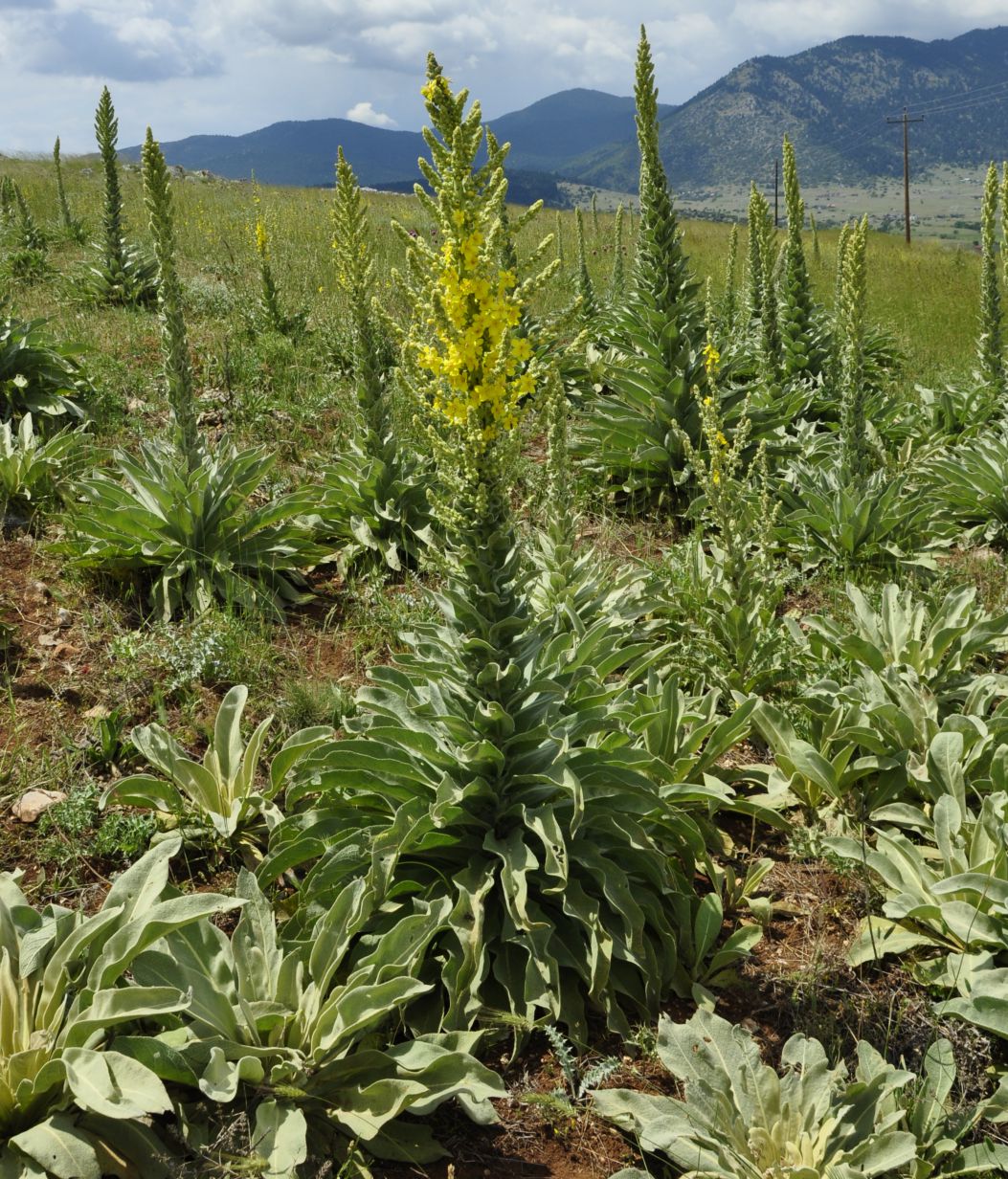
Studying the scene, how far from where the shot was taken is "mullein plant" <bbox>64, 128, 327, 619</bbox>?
17.2ft

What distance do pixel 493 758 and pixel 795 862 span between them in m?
1.64

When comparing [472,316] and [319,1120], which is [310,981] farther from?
[472,316]

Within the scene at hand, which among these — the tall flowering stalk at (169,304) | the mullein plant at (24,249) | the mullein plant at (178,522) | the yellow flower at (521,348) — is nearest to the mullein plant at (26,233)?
the mullein plant at (24,249)

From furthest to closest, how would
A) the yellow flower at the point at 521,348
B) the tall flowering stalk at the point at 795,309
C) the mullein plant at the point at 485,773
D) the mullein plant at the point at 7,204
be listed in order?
the mullein plant at the point at 7,204
the tall flowering stalk at the point at 795,309
the mullein plant at the point at 485,773
the yellow flower at the point at 521,348

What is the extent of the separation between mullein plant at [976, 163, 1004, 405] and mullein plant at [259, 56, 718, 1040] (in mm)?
6783

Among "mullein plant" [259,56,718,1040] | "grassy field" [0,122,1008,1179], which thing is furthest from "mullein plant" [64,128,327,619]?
"mullein plant" [259,56,718,1040]

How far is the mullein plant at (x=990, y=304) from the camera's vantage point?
26.1 feet

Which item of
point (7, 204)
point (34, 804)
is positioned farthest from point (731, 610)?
point (7, 204)

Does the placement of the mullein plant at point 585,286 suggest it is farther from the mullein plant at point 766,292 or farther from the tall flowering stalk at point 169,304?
the tall flowering stalk at point 169,304

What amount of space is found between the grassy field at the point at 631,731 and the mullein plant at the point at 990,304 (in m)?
0.70

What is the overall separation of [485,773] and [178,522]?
3.06m

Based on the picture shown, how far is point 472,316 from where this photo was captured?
106 inches

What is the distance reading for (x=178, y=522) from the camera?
5.38 metres

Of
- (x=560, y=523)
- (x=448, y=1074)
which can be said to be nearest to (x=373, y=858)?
(x=448, y=1074)
